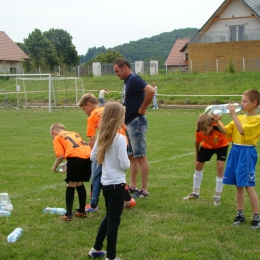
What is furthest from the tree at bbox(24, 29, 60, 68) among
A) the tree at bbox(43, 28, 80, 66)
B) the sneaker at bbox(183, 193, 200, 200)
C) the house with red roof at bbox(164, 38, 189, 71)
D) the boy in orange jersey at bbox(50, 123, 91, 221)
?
the boy in orange jersey at bbox(50, 123, 91, 221)

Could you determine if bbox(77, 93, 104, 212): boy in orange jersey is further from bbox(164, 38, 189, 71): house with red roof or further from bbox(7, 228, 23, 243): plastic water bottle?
bbox(164, 38, 189, 71): house with red roof

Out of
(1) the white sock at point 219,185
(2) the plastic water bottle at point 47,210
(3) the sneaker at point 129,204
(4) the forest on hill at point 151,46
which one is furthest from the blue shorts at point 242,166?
(4) the forest on hill at point 151,46

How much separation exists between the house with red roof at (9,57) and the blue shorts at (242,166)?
5472cm

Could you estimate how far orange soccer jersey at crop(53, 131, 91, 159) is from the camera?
5.79 metres

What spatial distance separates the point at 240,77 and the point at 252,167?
101ft

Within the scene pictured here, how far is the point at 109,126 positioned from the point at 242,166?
1979mm

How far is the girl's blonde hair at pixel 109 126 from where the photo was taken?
4355 millimetres

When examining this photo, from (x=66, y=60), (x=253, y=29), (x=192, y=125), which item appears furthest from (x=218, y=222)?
(x=66, y=60)

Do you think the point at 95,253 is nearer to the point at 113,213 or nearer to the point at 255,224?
the point at 113,213

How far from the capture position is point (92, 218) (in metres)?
5.88

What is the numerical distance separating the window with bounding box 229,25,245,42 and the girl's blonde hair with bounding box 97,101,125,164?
4023cm

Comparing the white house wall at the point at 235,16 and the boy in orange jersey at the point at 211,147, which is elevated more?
the white house wall at the point at 235,16

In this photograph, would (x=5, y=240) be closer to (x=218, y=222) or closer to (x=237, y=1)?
(x=218, y=222)

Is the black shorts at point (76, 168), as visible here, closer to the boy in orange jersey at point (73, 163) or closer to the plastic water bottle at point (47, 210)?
the boy in orange jersey at point (73, 163)
